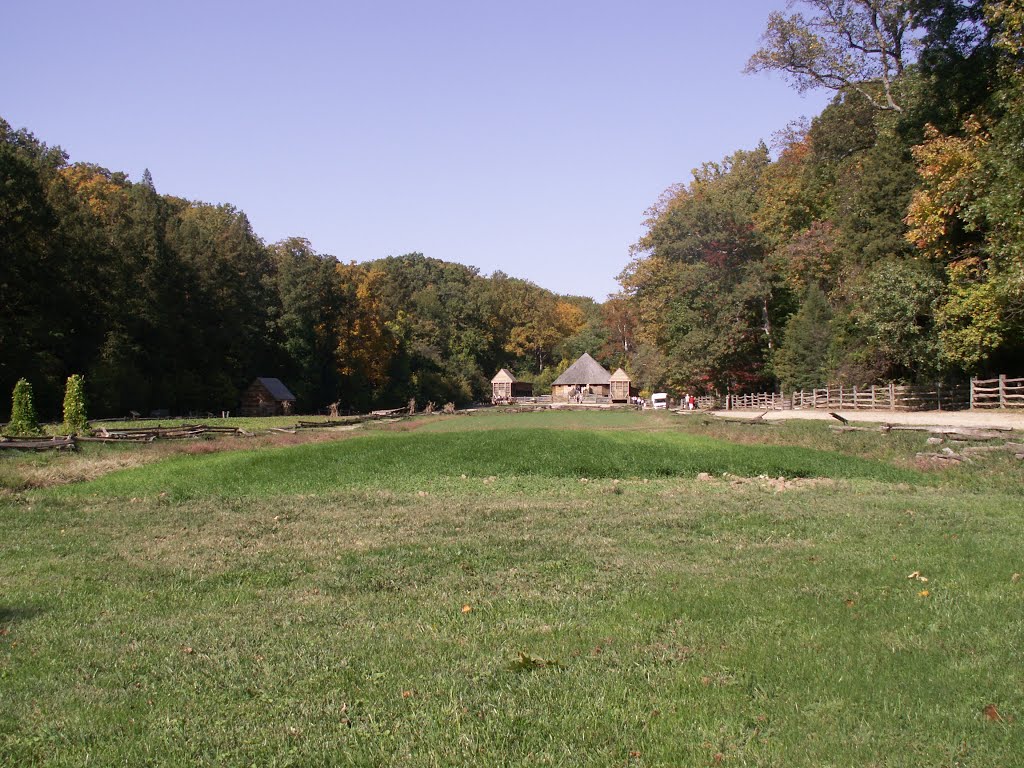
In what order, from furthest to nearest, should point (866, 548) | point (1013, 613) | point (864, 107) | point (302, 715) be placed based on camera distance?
1. point (864, 107)
2. point (866, 548)
3. point (1013, 613)
4. point (302, 715)

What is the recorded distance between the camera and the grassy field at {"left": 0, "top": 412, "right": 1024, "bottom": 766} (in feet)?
15.3

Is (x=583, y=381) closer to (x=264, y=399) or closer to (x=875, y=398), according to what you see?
(x=264, y=399)

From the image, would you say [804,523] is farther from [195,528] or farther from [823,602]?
[195,528]

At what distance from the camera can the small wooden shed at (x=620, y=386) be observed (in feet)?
331

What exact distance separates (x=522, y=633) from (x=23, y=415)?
1243 inches

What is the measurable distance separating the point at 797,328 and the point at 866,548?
52130 mm

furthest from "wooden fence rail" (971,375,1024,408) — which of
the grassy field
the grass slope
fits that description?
the grassy field

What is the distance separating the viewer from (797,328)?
58.7m

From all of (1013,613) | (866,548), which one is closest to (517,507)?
(866,548)

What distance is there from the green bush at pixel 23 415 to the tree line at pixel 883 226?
1382 inches

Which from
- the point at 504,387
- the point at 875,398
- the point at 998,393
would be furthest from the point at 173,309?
the point at 998,393

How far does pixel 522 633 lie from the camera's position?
22.0ft

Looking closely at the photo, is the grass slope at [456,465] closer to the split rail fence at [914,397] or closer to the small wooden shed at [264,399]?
the split rail fence at [914,397]

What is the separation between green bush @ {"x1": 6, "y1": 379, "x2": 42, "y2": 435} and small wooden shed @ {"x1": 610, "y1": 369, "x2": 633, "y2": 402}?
250 feet
